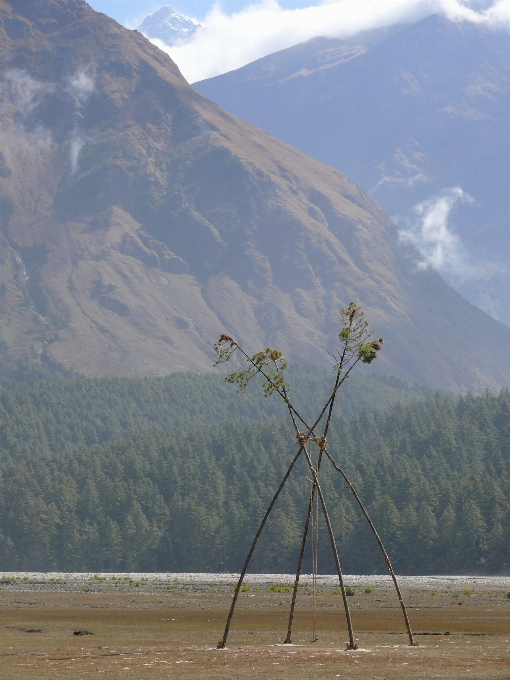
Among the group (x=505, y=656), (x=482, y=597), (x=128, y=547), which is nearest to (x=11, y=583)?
(x=128, y=547)

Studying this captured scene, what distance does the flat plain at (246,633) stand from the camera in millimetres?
45188

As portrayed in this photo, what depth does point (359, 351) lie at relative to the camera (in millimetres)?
56281

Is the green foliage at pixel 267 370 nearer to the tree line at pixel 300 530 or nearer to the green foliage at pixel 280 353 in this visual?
the green foliage at pixel 280 353

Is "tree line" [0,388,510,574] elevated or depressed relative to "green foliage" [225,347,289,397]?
elevated

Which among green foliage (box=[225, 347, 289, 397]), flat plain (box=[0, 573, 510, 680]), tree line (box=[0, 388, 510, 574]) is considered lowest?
flat plain (box=[0, 573, 510, 680])

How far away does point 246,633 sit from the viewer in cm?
6775

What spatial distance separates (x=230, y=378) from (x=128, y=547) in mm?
138422

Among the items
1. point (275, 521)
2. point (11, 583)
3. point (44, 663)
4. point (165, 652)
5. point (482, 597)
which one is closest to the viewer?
point (44, 663)

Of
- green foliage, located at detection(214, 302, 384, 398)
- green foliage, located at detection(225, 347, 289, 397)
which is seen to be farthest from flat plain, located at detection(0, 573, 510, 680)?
green foliage, located at detection(214, 302, 384, 398)

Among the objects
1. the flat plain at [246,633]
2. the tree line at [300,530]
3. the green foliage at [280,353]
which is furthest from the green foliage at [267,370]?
the tree line at [300,530]

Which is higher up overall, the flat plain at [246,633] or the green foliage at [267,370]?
the green foliage at [267,370]

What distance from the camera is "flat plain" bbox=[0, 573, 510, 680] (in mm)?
45188

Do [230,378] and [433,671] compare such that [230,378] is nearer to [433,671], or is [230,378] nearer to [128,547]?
[433,671]

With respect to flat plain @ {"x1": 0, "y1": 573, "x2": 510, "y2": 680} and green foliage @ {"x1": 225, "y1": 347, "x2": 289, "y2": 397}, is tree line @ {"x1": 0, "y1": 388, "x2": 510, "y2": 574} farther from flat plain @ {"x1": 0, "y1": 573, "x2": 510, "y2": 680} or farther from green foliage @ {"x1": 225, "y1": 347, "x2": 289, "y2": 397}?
green foliage @ {"x1": 225, "y1": 347, "x2": 289, "y2": 397}
